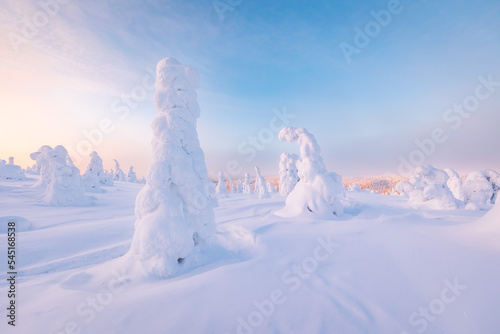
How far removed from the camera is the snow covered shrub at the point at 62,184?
18.5 m

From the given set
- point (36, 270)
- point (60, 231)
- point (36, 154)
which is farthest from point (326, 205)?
point (36, 154)

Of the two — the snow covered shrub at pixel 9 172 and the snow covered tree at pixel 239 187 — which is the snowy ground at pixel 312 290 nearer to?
the snow covered shrub at pixel 9 172

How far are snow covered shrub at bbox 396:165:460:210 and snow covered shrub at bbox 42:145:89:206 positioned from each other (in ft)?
99.5

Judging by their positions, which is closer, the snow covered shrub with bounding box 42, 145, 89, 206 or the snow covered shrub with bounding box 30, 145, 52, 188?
the snow covered shrub with bounding box 42, 145, 89, 206

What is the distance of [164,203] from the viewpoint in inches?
220

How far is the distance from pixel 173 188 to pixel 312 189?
26.9 feet

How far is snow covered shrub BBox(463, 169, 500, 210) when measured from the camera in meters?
13.0

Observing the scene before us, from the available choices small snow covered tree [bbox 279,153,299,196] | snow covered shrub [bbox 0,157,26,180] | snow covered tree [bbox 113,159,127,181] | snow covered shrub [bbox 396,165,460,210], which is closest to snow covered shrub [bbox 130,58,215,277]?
snow covered shrub [bbox 396,165,460,210]

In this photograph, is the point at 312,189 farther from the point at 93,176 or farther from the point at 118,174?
the point at 118,174

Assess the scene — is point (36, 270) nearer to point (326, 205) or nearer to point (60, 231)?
point (60, 231)

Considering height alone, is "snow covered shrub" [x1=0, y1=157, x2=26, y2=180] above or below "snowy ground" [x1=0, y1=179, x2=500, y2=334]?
above

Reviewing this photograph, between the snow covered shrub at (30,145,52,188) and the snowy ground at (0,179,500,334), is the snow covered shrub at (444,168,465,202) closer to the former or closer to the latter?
the snowy ground at (0,179,500,334)

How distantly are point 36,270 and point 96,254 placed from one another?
1684 mm

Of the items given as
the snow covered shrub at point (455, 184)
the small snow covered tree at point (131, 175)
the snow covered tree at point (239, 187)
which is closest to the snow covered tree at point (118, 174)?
the small snow covered tree at point (131, 175)
